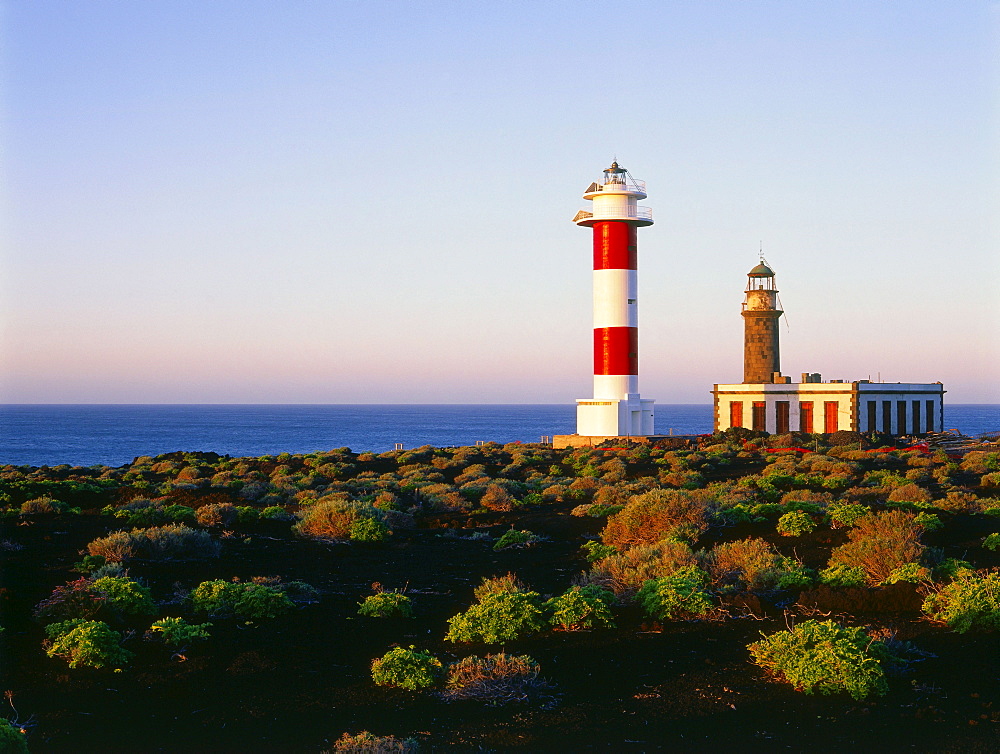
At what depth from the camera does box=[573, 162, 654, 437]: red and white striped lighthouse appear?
45.2 metres

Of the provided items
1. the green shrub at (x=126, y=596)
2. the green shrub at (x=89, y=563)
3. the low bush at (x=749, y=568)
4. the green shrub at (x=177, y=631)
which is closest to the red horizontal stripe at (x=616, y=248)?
the low bush at (x=749, y=568)

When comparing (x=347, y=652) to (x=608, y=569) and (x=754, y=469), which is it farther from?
(x=754, y=469)

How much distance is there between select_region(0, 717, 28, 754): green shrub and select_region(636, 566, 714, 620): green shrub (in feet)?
22.5

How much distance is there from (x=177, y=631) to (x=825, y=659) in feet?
21.9

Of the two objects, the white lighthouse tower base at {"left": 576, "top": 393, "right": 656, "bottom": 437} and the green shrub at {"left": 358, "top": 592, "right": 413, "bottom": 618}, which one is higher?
the white lighthouse tower base at {"left": 576, "top": 393, "right": 656, "bottom": 437}

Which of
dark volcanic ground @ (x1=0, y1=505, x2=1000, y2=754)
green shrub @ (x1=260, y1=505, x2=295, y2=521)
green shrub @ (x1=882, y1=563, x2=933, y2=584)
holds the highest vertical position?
green shrub @ (x1=882, y1=563, x2=933, y2=584)

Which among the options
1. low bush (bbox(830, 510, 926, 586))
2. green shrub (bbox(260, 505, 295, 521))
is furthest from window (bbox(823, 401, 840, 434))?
low bush (bbox(830, 510, 926, 586))

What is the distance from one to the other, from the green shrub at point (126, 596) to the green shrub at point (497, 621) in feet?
12.2

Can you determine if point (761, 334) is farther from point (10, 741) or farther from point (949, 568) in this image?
point (10, 741)

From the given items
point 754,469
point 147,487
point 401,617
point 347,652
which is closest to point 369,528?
point 401,617

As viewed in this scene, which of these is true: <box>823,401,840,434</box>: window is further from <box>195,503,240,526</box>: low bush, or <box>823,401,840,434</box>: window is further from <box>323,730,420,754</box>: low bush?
<box>323,730,420,754</box>: low bush

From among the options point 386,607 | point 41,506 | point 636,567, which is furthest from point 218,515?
point 636,567

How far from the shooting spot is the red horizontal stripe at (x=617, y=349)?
4519 cm

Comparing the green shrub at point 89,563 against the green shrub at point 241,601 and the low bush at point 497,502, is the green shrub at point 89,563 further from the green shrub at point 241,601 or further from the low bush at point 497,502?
the low bush at point 497,502
